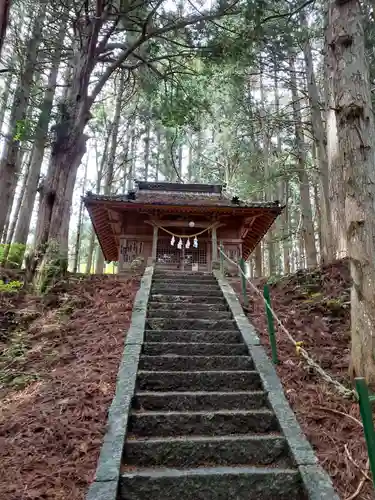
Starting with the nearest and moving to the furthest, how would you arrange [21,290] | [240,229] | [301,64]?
1. [21,290]
2. [240,229]
3. [301,64]

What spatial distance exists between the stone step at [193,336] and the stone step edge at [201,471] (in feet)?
8.07

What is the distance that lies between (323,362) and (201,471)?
2.51 m

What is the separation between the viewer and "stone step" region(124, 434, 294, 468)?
339 centimetres

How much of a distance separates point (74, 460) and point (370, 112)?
4839 mm

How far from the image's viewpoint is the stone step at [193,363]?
491cm

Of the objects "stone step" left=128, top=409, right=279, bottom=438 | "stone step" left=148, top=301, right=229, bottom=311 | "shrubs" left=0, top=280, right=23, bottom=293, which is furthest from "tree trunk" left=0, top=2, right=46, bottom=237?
"stone step" left=128, top=409, right=279, bottom=438

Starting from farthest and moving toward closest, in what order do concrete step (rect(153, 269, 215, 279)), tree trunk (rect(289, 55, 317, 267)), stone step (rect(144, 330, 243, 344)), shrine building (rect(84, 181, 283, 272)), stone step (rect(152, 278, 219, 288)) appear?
tree trunk (rect(289, 55, 317, 267))
shrine building (rect(84, 181, 283, 272))
concrete step (rect(153, 269, 215, 279))
stone step (rect(152, 278, 219, 288))
stone step (rect(144, 330, 243, 344))

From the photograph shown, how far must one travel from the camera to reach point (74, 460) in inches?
123

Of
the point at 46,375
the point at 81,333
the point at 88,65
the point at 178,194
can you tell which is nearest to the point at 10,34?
the point at 88,65

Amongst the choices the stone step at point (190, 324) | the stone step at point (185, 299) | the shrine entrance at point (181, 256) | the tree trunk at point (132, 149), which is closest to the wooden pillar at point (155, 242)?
the shrine entrance at point (181, 256)

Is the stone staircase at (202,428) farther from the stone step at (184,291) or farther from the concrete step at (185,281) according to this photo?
the concrete step at (185,281)

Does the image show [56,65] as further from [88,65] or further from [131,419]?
[131,419]

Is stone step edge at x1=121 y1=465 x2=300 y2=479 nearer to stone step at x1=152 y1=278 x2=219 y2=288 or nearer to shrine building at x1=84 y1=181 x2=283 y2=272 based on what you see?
stone step at x1=152 y1=278 x2=219 y2=288

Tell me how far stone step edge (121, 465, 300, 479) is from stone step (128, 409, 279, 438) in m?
0.49
